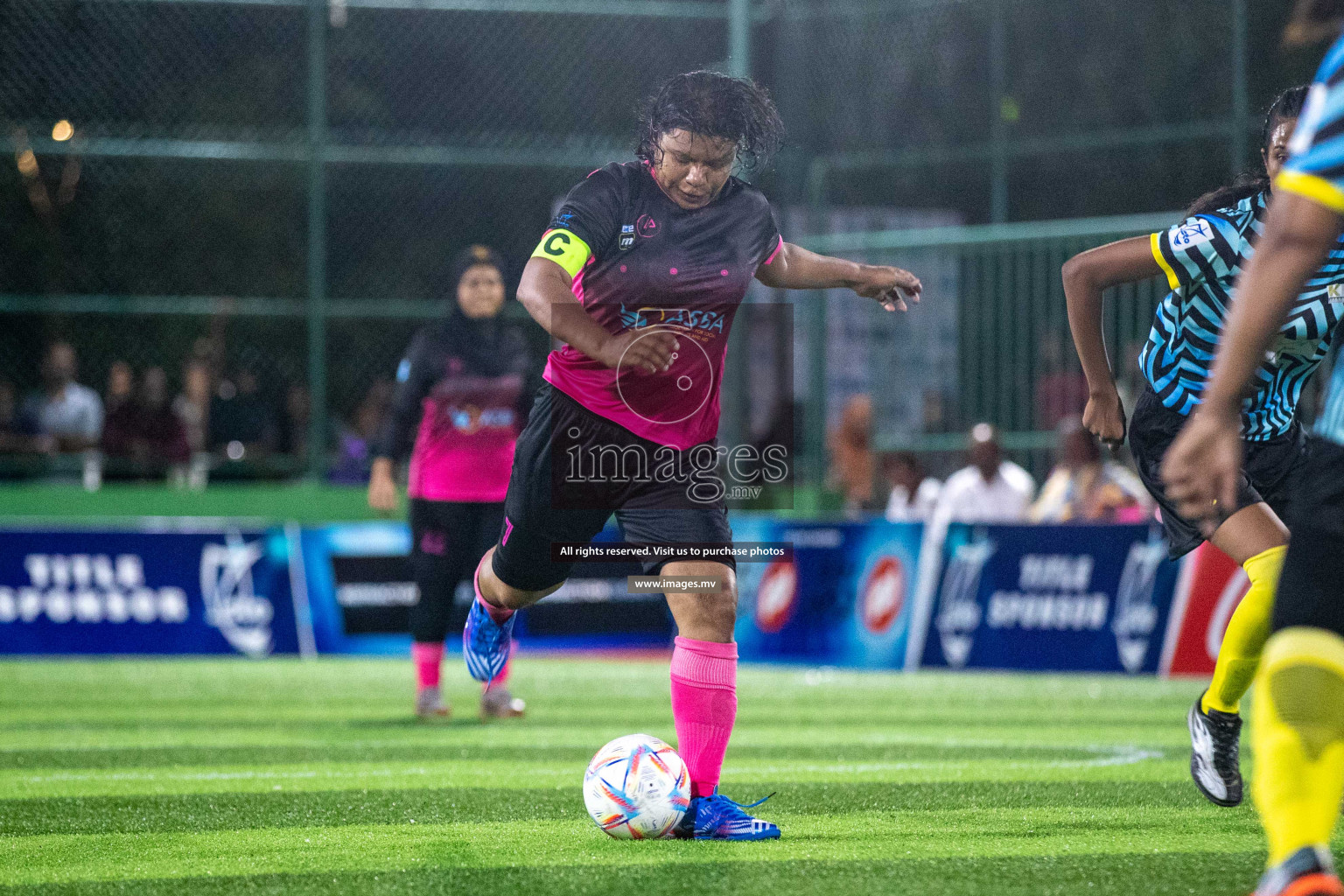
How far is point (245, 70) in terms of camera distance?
17.1 meters

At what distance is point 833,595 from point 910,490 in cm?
171

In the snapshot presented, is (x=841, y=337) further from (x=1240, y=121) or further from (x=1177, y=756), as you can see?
(x=1177, y=756)

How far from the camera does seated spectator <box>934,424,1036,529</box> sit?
555 inches

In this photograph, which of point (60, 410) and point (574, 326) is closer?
point (574, 326)

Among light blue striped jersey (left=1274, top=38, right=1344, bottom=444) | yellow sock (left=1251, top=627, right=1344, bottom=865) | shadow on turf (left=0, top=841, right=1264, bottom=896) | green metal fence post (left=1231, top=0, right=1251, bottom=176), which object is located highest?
green metal fence post (left=1231, top=0, right=1251, bottom=176)

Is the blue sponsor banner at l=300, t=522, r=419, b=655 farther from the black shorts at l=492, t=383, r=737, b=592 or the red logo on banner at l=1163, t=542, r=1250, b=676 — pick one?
the black shorts at l=492, t=383, r=737, b=592

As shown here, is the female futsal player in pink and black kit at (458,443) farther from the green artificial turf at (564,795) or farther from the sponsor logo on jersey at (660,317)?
the sponsor logo on jersey at (660,317)

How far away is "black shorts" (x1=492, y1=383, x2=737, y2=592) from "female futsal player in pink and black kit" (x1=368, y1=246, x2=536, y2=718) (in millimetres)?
3716

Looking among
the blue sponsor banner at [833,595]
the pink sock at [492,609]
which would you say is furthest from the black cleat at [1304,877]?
the blue sponsor banner at [833,595]

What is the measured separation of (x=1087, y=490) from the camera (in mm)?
13438

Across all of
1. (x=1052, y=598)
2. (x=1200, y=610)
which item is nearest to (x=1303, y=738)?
(x=1200, y=610)

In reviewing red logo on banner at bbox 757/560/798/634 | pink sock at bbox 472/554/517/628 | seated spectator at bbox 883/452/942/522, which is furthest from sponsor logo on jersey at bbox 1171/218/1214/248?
seated spectator at bbox 883/452/942/522

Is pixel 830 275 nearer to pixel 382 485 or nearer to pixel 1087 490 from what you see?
pixel 382 485

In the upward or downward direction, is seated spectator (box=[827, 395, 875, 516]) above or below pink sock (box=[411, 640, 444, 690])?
above
